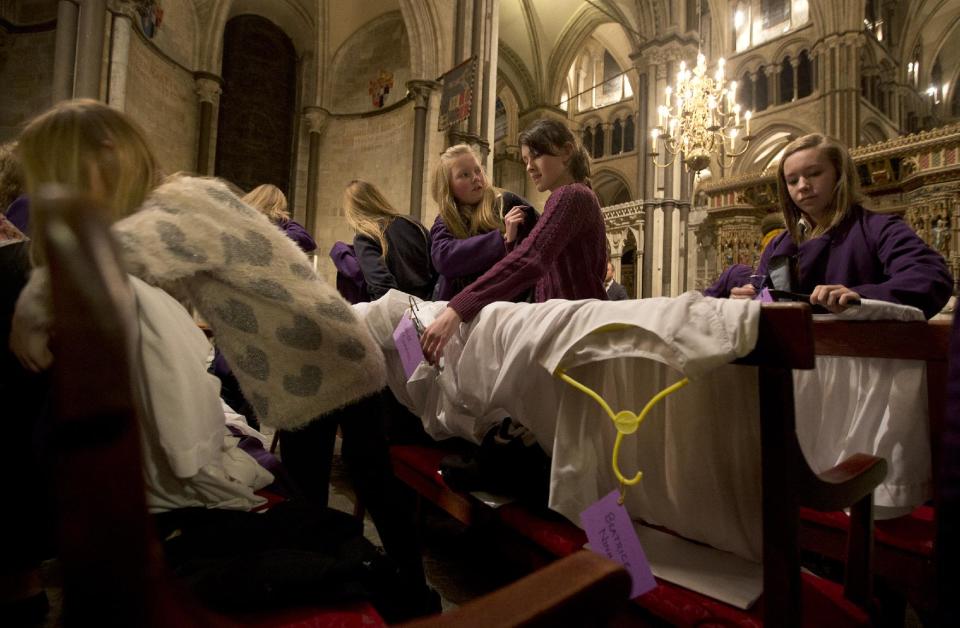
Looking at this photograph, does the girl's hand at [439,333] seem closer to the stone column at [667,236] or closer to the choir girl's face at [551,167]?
the choir girl's face at [551,167]

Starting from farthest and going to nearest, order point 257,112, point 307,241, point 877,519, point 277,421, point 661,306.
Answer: point 257,112 < point 307,241 < point 877,519 < point 277,421 < point 661,306

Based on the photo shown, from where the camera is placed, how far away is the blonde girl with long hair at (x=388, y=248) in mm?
2797

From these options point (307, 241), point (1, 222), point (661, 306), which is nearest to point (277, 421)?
point (1, 222)

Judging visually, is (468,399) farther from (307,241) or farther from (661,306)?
(307,241)

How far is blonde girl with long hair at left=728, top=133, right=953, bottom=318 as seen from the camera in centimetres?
164

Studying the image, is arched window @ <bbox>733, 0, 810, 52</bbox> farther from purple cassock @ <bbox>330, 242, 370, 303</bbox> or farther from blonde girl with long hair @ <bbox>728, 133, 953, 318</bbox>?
purple cassock @ <bbox>330, 242, 370, 303</bbox>

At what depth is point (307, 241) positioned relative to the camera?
144 inches

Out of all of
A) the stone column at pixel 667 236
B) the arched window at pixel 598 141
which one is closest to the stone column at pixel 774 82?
the arched window at pixel 598 141

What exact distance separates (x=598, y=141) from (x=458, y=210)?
20282 millimetres

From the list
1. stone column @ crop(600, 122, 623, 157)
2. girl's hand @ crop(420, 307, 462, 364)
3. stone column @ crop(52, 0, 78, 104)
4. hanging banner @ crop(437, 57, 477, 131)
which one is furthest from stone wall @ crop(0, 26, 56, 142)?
stone column @ crop(600, 122, 623, 157)

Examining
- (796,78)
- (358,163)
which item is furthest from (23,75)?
(796,78)

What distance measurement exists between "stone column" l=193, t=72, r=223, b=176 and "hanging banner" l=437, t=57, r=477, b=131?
4.30 m

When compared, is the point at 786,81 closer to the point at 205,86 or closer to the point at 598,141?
the point at 598,141

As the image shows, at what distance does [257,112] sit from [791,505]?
1161 centimetres
